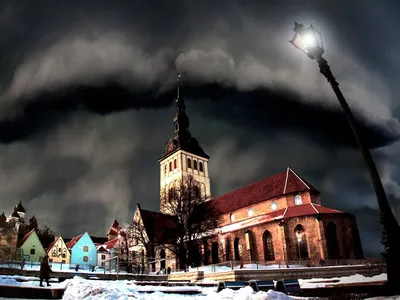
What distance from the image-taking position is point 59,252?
188 feet

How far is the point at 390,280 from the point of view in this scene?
6828 millimetres

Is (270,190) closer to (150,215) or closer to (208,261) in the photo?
(208,261)

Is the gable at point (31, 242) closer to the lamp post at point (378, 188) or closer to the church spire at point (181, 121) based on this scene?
the church spire at point (181, 121)

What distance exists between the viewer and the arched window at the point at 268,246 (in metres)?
39.8

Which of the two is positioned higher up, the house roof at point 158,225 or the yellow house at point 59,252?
the house roof at point 158,225

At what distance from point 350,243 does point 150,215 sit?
1203 inches

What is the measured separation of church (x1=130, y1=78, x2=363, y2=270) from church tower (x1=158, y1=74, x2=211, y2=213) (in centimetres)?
1161

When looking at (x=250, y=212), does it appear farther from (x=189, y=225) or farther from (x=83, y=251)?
(x=83, y=251)

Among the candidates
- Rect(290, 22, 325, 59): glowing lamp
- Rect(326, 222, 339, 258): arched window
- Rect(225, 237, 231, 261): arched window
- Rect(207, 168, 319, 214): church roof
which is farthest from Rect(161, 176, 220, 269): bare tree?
Rect(290, 22, 325, 59): glowing lamp

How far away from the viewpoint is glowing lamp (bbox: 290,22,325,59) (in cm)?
764

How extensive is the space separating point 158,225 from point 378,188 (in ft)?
158

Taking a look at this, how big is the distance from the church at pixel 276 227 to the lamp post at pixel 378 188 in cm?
2401

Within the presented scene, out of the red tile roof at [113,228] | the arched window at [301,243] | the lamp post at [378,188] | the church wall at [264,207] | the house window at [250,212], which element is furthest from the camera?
the red tile roof at [113,228]

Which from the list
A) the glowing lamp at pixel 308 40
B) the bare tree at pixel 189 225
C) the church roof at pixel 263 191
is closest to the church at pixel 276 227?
the church roof at pixel 263 191
